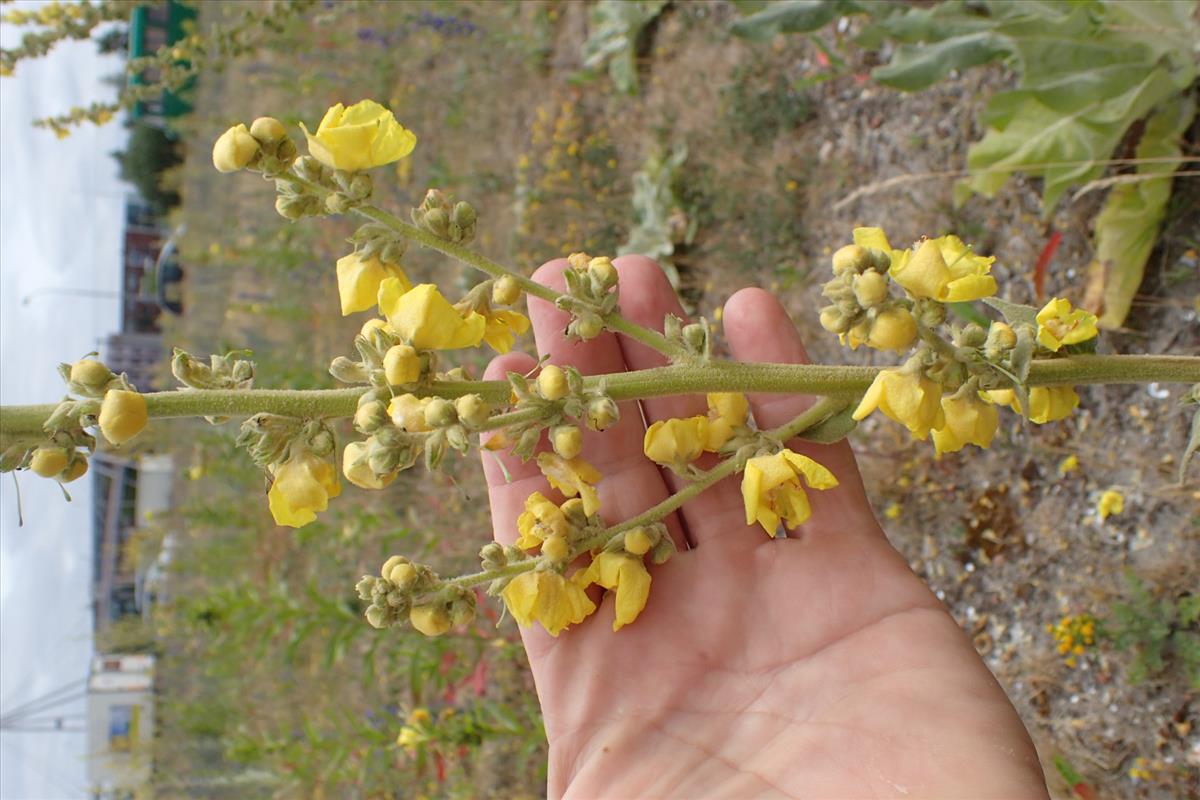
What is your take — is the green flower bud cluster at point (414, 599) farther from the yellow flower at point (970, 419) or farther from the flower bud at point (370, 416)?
the yellow flower at point (970, 419)

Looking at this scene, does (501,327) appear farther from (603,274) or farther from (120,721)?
(120,721)

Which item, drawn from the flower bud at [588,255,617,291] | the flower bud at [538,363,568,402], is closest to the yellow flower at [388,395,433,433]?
the flower bud at [538,363,568,402]

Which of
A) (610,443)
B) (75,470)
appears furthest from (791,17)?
(75,470)

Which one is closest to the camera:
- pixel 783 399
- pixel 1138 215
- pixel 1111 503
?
pixel 783 399

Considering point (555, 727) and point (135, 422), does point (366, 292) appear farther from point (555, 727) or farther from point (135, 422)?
point (555, 727)

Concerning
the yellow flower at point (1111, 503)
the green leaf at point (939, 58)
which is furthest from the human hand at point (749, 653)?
the green leaf at point (939, 58)

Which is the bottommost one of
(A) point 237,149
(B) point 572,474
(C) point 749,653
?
(C) point 749,653
